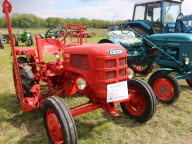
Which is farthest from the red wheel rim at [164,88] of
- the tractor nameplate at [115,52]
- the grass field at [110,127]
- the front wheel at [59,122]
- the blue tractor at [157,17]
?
the blue tractor at [157,17]

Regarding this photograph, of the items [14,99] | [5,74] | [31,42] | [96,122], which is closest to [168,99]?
[96,122]

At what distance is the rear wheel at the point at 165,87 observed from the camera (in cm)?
348

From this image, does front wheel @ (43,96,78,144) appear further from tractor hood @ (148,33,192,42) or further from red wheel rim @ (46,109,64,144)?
tractor hood @ (148,33,192,42)

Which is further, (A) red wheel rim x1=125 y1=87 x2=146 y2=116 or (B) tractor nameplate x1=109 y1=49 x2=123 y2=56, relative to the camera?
(A) red wheel rim x1=125 y1=87 x2=146 y2=116

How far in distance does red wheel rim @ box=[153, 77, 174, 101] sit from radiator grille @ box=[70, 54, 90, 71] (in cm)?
203

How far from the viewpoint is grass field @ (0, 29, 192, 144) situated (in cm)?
248

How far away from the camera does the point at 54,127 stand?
218 centimetres

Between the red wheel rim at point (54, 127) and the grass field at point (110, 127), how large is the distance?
0.27 meters

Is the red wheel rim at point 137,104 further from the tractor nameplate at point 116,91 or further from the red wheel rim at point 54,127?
the red wheel rim at point 54,127

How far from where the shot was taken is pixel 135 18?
781 cm

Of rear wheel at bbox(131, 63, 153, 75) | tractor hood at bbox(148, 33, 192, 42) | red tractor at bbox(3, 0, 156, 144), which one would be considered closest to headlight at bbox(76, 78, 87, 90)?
red tractor at bbox(3, 0, 156, 144)

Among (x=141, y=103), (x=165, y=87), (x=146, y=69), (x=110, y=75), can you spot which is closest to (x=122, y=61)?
(x=110, y=75)

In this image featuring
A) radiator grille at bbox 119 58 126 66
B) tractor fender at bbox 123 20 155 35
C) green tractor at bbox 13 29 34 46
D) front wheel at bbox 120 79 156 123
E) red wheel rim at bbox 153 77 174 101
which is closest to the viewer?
Result: radiator grille at bbox 119 58 126 66

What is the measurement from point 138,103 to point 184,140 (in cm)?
78
